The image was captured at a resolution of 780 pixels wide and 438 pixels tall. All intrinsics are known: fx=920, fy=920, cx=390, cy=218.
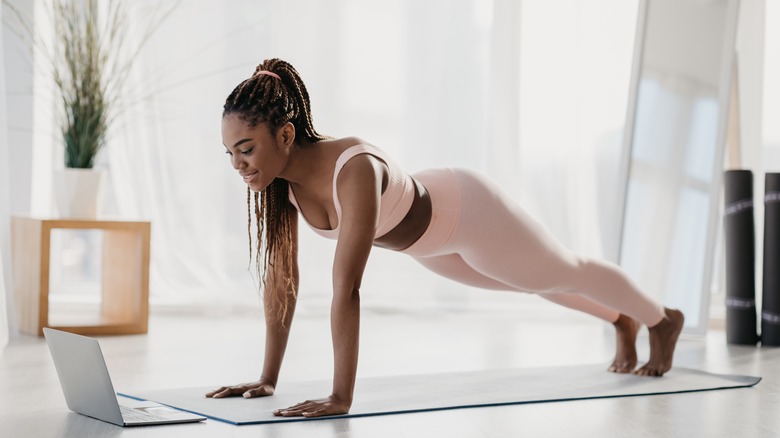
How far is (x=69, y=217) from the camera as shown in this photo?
3.41 m

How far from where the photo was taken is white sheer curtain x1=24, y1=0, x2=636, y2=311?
423cm

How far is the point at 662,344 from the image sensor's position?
8.53ft

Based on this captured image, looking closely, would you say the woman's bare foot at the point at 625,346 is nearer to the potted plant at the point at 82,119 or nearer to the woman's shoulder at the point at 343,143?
the woman's shoulder at the point at 343,143

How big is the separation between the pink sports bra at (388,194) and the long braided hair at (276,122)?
0.17ft

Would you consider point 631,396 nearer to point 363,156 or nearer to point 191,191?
point 363,156

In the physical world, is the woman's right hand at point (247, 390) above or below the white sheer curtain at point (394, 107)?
below

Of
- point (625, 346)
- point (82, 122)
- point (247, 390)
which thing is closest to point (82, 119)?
point (82, 122)

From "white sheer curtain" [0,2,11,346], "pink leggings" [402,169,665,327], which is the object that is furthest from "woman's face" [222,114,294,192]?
"white sheer curtain" [0,2,11,346]

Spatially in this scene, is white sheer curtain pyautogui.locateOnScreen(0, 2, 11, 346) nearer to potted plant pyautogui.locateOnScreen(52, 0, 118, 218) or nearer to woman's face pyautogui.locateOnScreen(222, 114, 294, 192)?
potted plant pyautogui.locateOnScreen(52, 0, 118, 218)

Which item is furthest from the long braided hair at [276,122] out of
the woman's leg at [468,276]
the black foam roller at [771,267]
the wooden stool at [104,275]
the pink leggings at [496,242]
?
the black foam roller at [771,267]

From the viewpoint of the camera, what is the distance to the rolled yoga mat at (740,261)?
143 inches

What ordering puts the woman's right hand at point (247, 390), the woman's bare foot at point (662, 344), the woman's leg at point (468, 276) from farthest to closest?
1. the woman's bare foot at point (662, 344)
2. the woman's leg at point (468, 276)
3. the woman's right hand at point (247, 390)

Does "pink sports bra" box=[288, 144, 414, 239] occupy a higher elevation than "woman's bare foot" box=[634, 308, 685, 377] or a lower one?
higher

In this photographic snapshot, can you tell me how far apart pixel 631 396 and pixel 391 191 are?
80 centimetres
